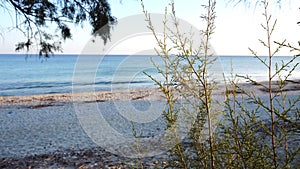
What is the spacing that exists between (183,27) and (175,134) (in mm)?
402

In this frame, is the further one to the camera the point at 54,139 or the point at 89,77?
the point at 89,77

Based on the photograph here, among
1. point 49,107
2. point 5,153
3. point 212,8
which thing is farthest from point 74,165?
point 49,107

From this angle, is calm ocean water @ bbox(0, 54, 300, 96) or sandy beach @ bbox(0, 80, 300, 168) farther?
sandy beach @ bbox(0, 80, 300, 168)

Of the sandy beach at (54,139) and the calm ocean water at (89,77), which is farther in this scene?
the sandy beach at (54,139)

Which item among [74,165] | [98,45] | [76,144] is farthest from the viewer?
[76,144]

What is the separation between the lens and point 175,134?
40.6 inches

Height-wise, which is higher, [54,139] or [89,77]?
[89,77]

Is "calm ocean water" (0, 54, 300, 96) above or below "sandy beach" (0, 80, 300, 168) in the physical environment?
above

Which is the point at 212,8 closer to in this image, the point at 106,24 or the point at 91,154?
the point at 106,24

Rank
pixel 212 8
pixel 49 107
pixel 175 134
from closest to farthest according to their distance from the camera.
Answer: pixel 212 8, pixel 175 134, pixel 49 107

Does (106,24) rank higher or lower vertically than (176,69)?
higher

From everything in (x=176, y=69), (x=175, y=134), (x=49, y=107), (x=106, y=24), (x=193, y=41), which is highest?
(x=106, y=24)

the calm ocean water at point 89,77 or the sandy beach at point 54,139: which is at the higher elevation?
the calm ocean water at point 89,77

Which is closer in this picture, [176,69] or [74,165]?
[176,69]
